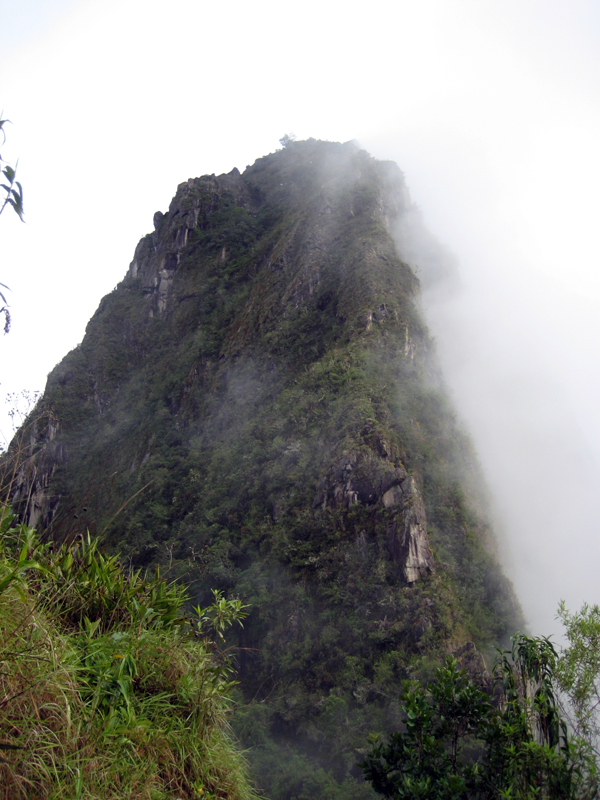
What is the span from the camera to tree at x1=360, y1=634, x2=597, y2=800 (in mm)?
5367

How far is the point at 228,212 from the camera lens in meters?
62.6

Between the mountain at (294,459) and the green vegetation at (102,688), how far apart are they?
683 millimetres

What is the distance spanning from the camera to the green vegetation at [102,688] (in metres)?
3.25

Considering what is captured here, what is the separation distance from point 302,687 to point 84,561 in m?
19.7

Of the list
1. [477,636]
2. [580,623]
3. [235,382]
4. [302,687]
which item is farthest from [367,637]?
[235,382]

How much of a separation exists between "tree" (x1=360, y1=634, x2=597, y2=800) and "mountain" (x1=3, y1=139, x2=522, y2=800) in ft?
7.01

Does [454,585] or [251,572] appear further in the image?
[251,572]

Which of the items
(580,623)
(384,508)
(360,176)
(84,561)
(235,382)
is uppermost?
(360,176)

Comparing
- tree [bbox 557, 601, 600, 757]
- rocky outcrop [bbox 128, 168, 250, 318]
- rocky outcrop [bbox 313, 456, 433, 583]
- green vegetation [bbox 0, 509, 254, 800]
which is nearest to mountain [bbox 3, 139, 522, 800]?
rocky outcrop [bbox 313, 456, 433, 583]

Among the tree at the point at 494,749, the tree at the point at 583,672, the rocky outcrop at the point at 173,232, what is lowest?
the tree at the point at 494,749

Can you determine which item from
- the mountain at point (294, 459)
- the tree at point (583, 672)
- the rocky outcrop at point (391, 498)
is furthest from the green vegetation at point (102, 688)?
the rocky outcrop at point (391, 498)

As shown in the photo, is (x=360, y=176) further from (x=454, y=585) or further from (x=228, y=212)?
(x=454, y=585)

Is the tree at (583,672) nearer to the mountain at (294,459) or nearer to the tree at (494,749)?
the tree at (494,749)

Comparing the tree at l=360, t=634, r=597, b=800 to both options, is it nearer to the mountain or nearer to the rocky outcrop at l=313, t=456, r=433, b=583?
the mountain
